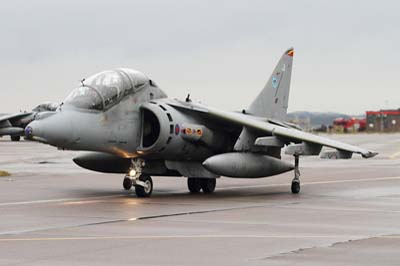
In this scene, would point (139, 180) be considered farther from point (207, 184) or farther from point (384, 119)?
point (384, 119)

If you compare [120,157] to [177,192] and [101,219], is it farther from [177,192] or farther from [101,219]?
[101,219]

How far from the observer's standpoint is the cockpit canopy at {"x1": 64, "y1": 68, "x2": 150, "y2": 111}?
1977cm

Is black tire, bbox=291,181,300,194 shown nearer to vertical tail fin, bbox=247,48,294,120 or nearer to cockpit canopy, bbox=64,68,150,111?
vertical tail fin, bbox=247,48,294,120

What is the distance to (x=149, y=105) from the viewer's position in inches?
827

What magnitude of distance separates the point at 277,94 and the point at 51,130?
839cm

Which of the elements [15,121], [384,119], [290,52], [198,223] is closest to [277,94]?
[290,52]

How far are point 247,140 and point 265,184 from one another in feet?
16.6

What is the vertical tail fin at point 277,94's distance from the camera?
80.8 feet

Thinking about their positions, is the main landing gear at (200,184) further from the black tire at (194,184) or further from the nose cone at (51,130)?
the nose cone at (51,130)

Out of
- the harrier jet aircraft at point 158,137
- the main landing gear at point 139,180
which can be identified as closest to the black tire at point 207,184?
the harrier jet aircraft at point 158,137

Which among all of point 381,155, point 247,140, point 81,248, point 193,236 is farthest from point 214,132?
point 381,155

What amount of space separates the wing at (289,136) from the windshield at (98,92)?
178 cm

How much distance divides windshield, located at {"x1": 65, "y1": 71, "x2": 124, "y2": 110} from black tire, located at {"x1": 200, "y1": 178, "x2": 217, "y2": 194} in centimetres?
369

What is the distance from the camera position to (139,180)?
814 inches
